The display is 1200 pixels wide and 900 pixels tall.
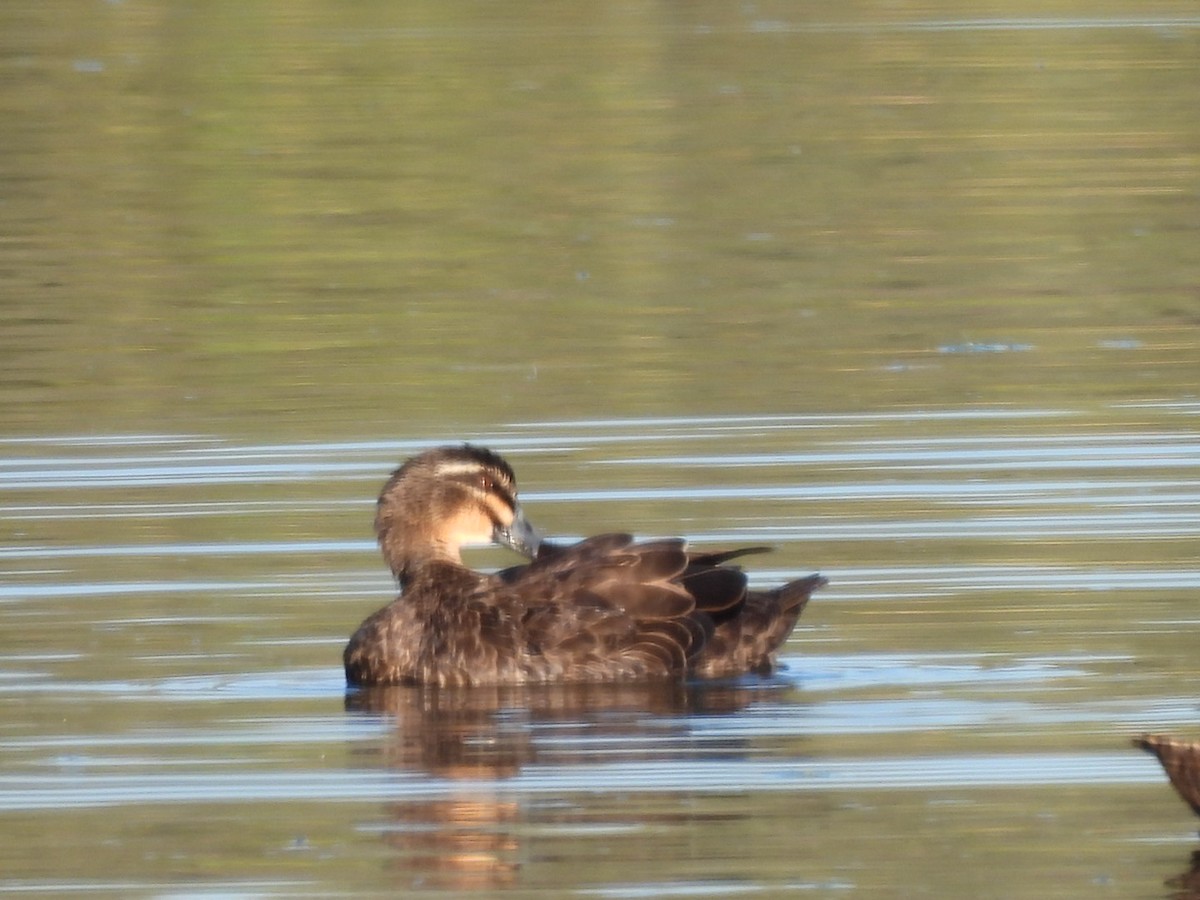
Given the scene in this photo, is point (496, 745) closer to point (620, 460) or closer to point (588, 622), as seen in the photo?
point (588, 622)

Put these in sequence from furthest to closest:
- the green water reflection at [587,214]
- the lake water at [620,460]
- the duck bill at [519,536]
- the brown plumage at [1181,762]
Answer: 1. the green water reflection at [587,214]
2. the duck bill at [519,536]
3. the lake water at [620,460]
4. the brown plumage at [1181,762]

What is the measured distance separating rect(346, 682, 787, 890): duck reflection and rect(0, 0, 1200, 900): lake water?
2 cm

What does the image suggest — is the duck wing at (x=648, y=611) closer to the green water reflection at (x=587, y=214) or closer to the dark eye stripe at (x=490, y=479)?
the dark eye stripe at (x=490, y=479)

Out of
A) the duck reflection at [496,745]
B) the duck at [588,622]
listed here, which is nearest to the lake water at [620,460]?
the duck reflection at [496,745]

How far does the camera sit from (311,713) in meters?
9.73

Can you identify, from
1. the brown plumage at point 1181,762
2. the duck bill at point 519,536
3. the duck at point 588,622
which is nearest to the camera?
the brown plumage at point 1181,762

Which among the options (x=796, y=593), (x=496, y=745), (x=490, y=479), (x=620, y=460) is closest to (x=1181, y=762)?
(x=496, y=745)

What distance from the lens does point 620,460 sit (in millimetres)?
13586

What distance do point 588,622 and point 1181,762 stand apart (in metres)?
3.44

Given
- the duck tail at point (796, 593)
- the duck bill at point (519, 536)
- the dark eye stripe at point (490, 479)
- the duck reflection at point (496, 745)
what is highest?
the dark eye stripe at point (490, 479)

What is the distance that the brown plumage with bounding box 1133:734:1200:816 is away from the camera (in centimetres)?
717

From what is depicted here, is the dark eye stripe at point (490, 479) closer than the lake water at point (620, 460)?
No

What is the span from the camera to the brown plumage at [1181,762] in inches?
282

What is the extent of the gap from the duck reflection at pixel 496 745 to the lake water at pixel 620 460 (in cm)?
2
